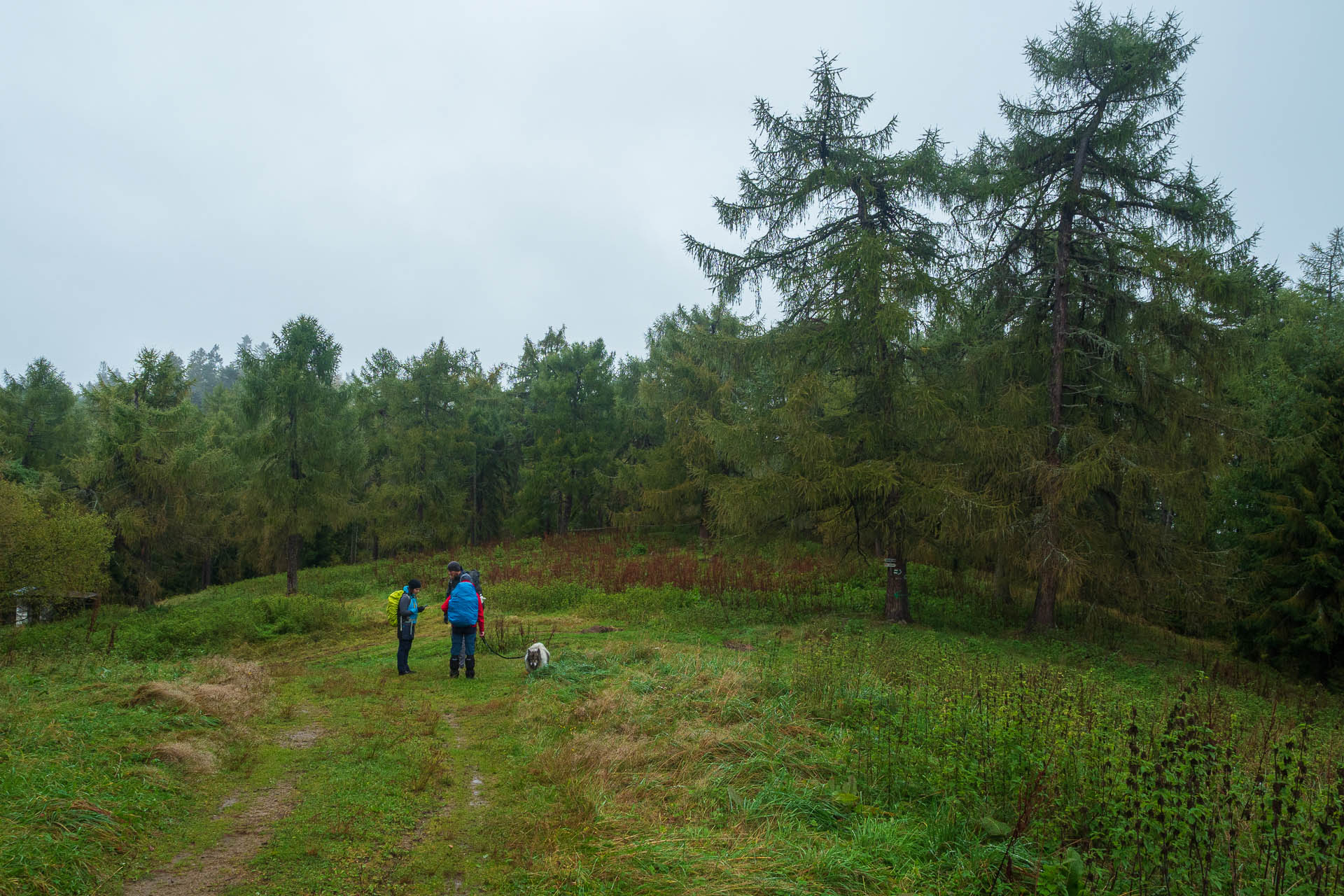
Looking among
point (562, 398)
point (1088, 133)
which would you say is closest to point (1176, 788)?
point (1088, 133)

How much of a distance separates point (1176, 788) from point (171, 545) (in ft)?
98.8

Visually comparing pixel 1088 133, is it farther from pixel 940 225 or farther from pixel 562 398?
pixel 562 398

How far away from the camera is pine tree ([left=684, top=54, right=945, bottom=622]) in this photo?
13.5m

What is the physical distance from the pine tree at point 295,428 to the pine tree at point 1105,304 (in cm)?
1998

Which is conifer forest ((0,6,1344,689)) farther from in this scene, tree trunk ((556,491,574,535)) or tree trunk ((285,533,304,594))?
tree trunk ((556,491,574,535))

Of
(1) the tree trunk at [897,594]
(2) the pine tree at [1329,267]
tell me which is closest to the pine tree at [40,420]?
(1) the tree trunk at [897,594]

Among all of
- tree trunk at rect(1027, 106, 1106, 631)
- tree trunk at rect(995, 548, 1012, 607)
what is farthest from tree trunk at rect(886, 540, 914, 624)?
tree trunk at rect(1027, 106, 1106, 631)

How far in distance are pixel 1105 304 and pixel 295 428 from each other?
23.0 m

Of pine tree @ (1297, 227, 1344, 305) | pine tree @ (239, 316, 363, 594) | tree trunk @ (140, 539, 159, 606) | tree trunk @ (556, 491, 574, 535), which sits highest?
pine tree @ (1297, 227, 1344, 305)

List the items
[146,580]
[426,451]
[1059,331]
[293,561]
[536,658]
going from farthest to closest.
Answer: [426,451]
[293,561]
[146,580]
[1059,331]
[536,658]

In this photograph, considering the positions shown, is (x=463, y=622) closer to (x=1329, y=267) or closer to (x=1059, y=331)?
(x=1059, y=331)

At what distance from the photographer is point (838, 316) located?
14.1m

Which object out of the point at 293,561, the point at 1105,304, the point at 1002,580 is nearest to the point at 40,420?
the point at 293,561

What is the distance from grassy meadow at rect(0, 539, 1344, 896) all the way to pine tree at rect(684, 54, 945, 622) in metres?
3.93
